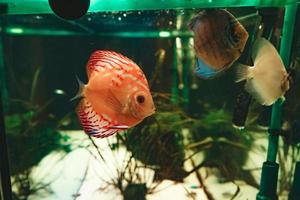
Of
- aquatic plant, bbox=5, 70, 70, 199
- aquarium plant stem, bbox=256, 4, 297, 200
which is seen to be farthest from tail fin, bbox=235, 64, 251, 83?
aquatic plant, bbox=5, 70, 70, 199

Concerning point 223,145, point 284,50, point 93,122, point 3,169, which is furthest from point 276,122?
point 3,169

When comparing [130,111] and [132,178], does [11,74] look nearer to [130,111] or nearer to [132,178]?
[132,178]

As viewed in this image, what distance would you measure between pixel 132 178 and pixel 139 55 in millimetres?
1519

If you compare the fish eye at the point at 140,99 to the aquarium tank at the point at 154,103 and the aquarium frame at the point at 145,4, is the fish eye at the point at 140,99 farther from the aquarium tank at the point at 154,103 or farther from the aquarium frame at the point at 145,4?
the aquarium frame at the point at 145,4

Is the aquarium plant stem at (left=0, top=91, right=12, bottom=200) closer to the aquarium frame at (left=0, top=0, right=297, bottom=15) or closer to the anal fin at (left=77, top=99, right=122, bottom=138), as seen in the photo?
the anal fin at (left=77, top=99, right=122, bottom=138)

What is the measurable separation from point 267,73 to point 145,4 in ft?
2.83

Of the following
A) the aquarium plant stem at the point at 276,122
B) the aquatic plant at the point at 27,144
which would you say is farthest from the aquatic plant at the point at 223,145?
the aquatic plant at the point at 27,144

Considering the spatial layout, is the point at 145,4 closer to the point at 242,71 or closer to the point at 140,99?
the point at 242,71

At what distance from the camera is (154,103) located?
1.97 meters

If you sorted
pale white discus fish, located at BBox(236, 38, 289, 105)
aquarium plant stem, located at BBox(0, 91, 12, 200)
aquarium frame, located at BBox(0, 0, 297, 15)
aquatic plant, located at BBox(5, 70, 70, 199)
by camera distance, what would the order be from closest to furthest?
pale white discus fish, located at BBox(236, 38, 289, 105) < aquarium plant stem, located at BBox(0, 91, 12, 200) < aquarium frame, located at BBox(0, 0, 297, 15) < aquatic plant, located at BBox(5, 70, 70, 199)

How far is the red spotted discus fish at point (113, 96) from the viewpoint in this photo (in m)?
1.22

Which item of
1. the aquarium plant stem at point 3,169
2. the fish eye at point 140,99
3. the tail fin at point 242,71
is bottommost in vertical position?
the aquarium plant stem at point 3,169

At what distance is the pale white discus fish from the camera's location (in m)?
1.46

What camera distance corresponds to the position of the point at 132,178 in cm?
258
